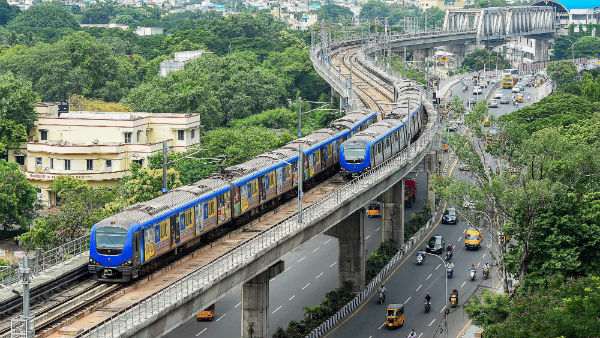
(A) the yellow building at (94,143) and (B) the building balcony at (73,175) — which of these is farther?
(A) the yellow building at (94,143)

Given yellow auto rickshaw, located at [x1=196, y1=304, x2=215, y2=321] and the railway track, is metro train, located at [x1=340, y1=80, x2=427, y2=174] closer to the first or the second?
yellow auto rickshaw, located at [x1=196, y1=304, x2=215, y2=321]

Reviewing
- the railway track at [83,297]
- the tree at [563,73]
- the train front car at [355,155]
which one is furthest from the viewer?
the tree at [563,73]

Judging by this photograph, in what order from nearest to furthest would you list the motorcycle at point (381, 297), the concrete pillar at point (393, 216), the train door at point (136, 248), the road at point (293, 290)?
the train door at point (136, 248), the road at point (293, 290), the motorcycle at point (381, 297), the concrete pillar at point (393, 216)

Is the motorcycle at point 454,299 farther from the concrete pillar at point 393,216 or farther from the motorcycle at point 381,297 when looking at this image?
the concrete pillar at point 393,216

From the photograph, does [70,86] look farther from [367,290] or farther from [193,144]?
[367,290]

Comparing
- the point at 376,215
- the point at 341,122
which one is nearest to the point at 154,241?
the point at 341,122

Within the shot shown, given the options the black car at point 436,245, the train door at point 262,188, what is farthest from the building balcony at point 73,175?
the train door at point 262,188

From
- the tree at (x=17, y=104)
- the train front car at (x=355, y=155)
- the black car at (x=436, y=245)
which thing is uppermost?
the tree at (x=17, y=104)

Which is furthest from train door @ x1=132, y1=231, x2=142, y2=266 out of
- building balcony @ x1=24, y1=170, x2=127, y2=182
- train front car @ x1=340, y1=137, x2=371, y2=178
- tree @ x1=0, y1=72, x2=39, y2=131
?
tree @ x1=0, y1=72, x2=39, y2=131
